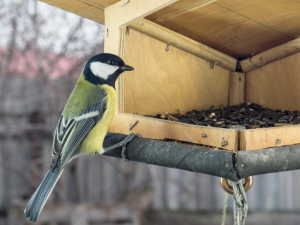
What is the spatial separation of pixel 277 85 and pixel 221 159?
111 cm

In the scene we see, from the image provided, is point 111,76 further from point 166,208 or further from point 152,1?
point 166,208

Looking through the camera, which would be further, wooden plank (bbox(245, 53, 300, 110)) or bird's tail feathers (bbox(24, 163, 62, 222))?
wooden plank (bbox(245, 53, 300, 110))

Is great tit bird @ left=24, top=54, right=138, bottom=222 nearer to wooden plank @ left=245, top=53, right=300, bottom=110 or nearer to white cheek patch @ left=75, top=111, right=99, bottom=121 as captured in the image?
white cheek patch @ left=75, top=111, right=99, bottom=121

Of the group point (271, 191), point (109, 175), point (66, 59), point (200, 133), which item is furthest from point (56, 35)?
point (271, 191)

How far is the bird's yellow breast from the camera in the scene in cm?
154

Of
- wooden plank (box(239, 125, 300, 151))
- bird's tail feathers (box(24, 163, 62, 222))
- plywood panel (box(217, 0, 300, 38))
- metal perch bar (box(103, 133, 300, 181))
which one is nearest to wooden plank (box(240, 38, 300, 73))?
plywood panel (box(217, 0, 300, 38))

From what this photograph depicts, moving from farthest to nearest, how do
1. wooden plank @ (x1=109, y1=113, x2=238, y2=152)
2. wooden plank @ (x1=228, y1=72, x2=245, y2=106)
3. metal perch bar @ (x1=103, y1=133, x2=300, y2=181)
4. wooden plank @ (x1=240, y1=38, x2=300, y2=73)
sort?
wooden plank @ (x1=228, y1=72, x2=245, y2=106), wooden plank @ (x1=240, y1=38, x2=300, y2=73), wooden plank @ (x1=109, y1=113, x2=238, y2=152), metal perch bar @ (x1=103, y1=133, x2=300, y2=181)

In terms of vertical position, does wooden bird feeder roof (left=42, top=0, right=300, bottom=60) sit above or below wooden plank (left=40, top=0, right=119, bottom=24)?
below

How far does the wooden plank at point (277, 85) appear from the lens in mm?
1874

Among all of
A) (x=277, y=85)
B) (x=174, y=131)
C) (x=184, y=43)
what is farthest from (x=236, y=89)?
(x=174, y=131)

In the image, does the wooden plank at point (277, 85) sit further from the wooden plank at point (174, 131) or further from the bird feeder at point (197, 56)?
the wooden plank at point (174, 131)

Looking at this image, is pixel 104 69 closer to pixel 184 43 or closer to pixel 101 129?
pixel 101 129

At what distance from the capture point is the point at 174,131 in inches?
53.4

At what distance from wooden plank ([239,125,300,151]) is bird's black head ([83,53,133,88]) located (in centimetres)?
61
